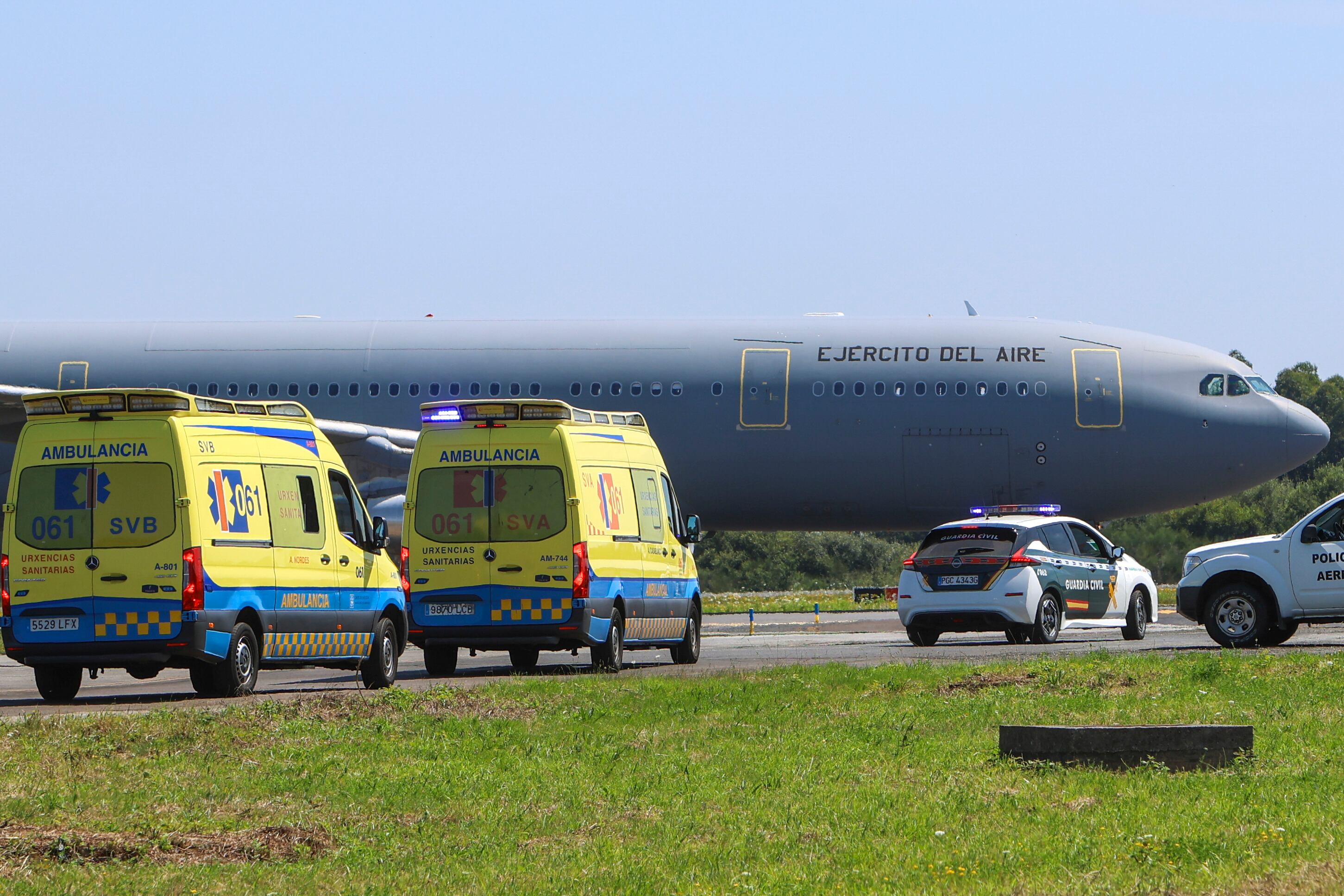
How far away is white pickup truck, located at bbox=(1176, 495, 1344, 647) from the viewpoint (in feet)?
64.4

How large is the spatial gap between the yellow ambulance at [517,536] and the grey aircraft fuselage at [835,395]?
1251 centimetres

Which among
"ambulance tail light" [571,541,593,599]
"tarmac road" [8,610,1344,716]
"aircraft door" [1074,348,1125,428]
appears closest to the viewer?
"tarmac road" [8,610,1344,716]

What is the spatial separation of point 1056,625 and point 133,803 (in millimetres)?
15367

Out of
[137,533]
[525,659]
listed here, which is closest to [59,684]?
[137,533]

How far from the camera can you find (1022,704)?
1282 centimetres

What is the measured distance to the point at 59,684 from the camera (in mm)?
15828

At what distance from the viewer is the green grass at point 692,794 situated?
23.4ft

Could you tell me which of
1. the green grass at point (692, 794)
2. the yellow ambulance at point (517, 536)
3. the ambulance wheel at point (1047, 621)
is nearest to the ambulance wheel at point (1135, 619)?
the ambulance wheel at point (1047, 621)

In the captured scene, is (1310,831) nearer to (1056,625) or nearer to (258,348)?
(1056,625)

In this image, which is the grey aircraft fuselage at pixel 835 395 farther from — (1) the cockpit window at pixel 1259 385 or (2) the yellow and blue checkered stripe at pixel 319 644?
(2) the yellow and blue checkered stripe at pixel 319 644

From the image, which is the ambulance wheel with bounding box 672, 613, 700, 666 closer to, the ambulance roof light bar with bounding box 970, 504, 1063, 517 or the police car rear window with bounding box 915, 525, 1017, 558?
the police car rear window with bounding box 915, 525, 1017, 558

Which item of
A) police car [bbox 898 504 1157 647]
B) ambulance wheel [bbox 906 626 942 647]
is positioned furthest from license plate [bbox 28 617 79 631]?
ambulance wheel [bbox 906 626 942 647]

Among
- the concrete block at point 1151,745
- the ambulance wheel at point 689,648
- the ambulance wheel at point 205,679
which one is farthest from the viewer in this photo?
the ambulance wheel at point 689,648

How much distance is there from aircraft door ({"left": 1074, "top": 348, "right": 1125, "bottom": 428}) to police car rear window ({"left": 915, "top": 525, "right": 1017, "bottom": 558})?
29.3 feet
